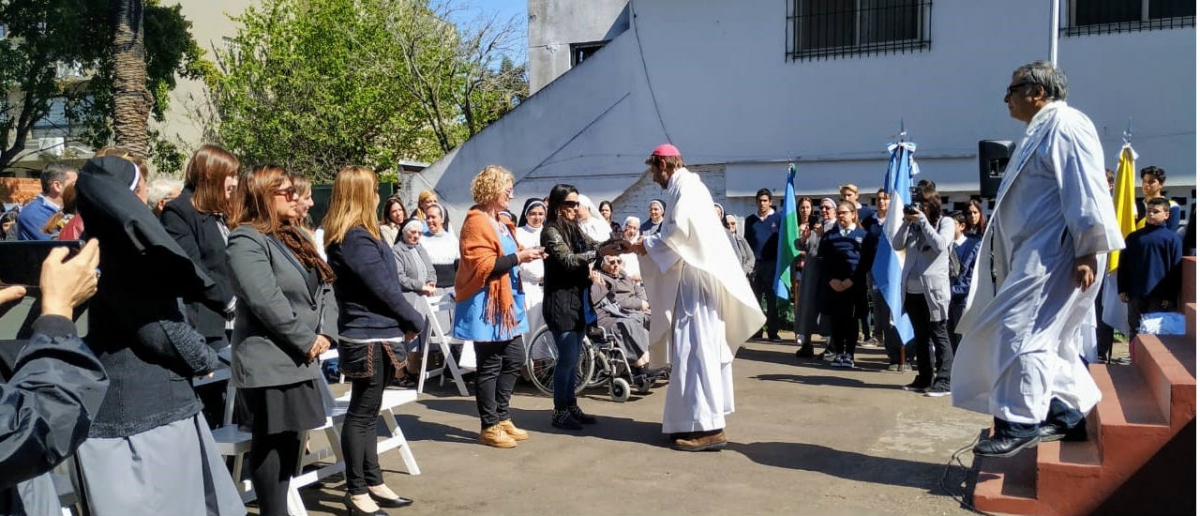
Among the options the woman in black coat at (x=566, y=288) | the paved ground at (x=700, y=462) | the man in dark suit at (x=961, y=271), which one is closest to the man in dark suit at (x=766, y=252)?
the man in dark suit at (x=961, y=271)

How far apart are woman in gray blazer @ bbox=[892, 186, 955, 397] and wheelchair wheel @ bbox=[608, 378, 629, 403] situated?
2573 millimetres

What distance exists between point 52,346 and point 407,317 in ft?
9.22

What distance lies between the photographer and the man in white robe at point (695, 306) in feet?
21.5

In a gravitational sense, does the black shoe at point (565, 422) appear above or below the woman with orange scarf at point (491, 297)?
below

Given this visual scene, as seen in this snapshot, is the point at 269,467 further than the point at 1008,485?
No

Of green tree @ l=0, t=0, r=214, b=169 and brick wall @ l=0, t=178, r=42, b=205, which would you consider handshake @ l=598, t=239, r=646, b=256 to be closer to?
green tree @ l=0, t=0, r=214, b=169

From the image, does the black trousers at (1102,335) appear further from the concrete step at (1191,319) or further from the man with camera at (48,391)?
the man with camera at (48,391)

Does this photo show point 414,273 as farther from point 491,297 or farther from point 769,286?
point 769,286

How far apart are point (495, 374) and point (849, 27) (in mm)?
10208

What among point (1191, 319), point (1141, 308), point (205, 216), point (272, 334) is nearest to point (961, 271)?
point (1141, 308)

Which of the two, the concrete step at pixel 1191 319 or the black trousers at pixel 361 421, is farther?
the concrete step at pixel 1191 319

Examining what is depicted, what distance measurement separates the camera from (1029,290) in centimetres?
517

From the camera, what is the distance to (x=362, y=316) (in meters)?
5.24

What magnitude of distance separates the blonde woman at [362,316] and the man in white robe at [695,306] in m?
1.99
